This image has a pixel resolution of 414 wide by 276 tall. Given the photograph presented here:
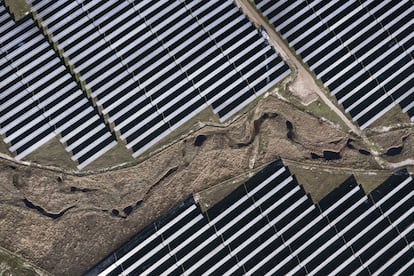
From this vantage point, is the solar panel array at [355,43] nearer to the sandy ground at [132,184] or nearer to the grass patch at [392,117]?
the grass patch at [392,117]

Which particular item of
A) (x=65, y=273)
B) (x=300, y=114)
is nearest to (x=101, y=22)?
(x=300, y=114)

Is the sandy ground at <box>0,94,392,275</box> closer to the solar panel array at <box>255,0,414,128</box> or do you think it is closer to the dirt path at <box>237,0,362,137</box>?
the dirt path at <box>237,0,362,137</box>

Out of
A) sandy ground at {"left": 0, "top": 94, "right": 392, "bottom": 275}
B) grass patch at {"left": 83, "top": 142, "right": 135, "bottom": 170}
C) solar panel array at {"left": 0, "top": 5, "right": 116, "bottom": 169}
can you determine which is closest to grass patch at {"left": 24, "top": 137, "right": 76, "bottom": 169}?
solar panel array at {"left": 0, "top": 5, "right": 116, "bottom": 169}

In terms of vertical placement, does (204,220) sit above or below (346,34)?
below

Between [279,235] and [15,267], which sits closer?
[15,267]

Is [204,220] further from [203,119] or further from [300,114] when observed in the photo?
[300,114]

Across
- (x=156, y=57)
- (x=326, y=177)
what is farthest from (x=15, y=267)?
(x=326, y=177)

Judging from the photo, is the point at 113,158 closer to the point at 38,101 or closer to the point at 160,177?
the point at 160,177
